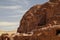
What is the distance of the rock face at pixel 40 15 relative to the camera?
52.7 metres

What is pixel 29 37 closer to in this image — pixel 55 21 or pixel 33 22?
pixel 55 21

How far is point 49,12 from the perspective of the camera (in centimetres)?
5338

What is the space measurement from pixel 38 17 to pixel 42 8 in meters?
2.77

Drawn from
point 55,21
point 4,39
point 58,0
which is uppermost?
point 58,0

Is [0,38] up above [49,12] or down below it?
below

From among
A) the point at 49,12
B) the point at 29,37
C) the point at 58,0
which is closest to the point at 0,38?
the point at 29,37

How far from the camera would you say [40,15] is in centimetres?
5731

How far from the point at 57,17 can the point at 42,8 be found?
12363 millimetres

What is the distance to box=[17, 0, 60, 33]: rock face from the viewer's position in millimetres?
52700

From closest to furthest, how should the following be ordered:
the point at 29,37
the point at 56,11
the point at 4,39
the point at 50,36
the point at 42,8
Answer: the point at 50,36 < the point at 29,37 < the point at 4,39 < the point at 56,11 < the point at 42,8

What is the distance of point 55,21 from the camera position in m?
44.3

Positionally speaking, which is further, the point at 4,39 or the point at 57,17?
the point at 57,17

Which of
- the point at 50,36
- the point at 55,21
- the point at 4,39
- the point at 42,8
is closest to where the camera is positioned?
the point at 50,36

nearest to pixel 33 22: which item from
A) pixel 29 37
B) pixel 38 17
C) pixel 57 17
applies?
pixel 38 17
